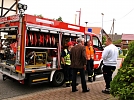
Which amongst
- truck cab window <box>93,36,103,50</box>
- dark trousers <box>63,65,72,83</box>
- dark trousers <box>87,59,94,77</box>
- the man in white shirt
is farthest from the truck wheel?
truck cab window <box>93,36,103,50</box>

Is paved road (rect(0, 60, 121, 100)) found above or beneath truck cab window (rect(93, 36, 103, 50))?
beneath

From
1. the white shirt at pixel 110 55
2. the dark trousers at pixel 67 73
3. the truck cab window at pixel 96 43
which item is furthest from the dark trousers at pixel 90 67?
the white shirt at pixel 110 55

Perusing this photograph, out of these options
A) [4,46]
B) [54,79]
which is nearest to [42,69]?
[54,79]

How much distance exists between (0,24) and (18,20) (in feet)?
4.98

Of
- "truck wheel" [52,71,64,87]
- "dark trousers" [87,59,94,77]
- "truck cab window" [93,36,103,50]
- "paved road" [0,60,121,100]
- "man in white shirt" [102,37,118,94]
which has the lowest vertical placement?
"paved road" [0,60,121,100]

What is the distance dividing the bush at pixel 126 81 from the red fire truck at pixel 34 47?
8.97ft

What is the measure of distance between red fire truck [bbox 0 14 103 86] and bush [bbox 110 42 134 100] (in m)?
2.73

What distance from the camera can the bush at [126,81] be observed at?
3.86m

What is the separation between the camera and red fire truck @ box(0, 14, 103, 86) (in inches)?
223

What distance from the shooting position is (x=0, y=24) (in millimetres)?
6883

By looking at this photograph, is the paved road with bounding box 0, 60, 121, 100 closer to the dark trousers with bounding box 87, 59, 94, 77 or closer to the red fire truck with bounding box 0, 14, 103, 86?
the red fire truck with bounding box 0, 14, 103, 86

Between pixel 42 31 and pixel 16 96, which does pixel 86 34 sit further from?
pixel 16 96

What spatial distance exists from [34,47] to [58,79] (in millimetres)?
1690

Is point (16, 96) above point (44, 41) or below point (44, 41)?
below
